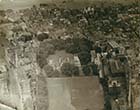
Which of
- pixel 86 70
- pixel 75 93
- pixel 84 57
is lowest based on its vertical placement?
pixel 75 93

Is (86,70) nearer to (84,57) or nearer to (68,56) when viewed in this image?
(84,57)

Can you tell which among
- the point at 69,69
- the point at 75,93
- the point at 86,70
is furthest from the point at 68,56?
the point at 75,93

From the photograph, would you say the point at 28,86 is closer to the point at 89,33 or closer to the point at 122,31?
the point at 89,33

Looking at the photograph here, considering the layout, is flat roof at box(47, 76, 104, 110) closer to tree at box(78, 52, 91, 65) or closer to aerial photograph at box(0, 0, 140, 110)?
aerial photograph at box(0, 0, 140, 110)

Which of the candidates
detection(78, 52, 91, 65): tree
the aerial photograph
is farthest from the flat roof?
detection(78, 52, 91, 65): tree

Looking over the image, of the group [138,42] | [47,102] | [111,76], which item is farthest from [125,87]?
[47,102]

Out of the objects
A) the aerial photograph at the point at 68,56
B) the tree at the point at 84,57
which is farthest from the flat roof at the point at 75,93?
the tree at the point at 84,57
